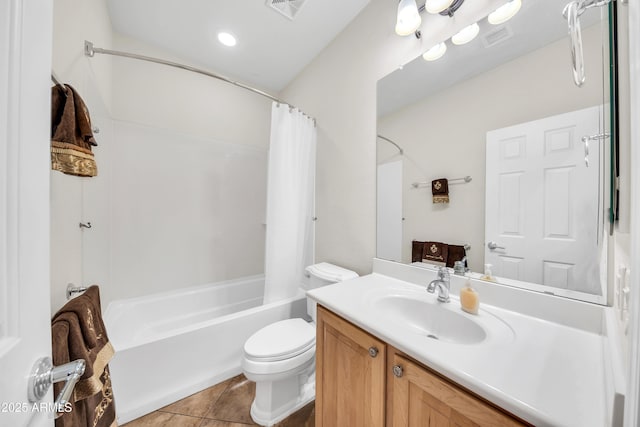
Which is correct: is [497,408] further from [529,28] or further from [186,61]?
[186,61]

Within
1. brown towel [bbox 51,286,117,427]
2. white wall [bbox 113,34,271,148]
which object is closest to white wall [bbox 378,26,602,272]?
brown towel [bbox 51,286,117,427]

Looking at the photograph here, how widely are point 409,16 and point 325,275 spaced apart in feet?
5.13

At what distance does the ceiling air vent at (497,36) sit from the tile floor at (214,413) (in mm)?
2130

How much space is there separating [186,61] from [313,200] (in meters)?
1.79

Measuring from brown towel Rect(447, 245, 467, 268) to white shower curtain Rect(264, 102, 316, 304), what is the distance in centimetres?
114

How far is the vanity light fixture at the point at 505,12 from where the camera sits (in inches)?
36.8

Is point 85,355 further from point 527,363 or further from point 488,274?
point 488,274

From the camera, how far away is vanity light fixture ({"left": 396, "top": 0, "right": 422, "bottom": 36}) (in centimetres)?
114

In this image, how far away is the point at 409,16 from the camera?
1150mm

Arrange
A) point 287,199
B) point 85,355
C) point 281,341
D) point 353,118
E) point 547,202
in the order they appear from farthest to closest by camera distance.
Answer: point 287,199 → point 353,118 → point 281,341 → point 547,202 → point 85,355

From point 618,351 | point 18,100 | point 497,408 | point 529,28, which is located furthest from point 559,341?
point 18,100

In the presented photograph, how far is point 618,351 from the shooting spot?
0.49 m

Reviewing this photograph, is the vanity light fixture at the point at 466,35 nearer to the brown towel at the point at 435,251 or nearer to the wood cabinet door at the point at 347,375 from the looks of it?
the brown towel at the point at 435,251

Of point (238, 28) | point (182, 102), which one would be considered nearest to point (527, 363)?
point (238, 28)
